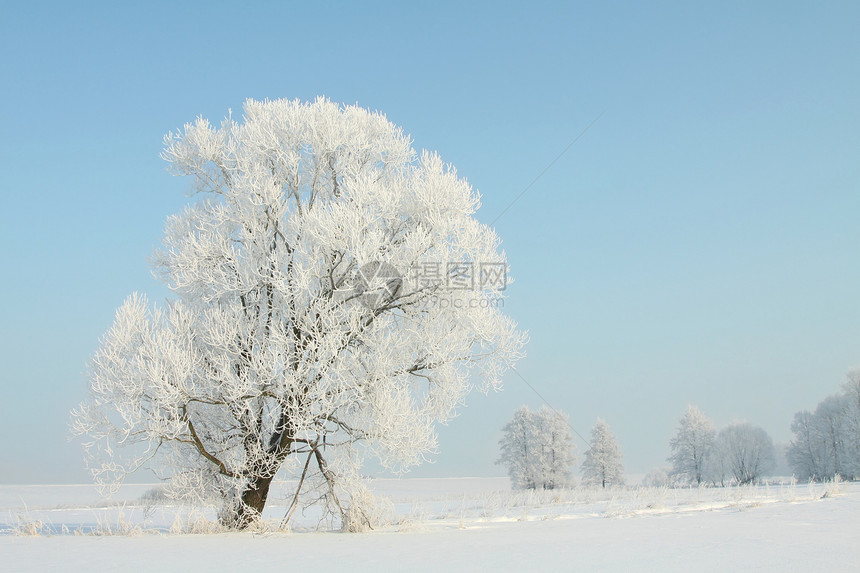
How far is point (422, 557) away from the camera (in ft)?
22.8

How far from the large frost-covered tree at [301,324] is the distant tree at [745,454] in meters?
55.5

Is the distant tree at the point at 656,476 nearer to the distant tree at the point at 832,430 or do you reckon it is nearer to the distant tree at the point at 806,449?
the distant tree at the point at 806,449

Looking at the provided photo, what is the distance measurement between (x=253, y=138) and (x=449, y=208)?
4.82 metres

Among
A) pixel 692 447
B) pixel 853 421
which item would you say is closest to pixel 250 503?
pixel 853 421

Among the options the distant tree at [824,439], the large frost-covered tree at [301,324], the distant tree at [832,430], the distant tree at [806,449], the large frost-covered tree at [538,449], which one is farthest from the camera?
the distant tree at [806,449]

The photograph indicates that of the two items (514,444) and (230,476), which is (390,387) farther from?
(514,444)

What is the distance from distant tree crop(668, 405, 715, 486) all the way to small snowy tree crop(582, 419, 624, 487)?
837cm

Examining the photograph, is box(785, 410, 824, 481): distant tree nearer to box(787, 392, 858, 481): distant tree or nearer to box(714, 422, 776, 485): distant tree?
box(787, 392, 858, 481): distant tree

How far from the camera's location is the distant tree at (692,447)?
190 ft

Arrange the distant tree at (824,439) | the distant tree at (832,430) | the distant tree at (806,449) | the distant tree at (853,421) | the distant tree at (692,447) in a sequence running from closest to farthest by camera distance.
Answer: the distant tree at (853,421)
the distant tree at (824,439)
the distant tree at (832,430)
the distant tree at (806,449)
the distant tree at (692,447)

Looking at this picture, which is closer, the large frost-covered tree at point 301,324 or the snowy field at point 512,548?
the snowy field at point 512,548

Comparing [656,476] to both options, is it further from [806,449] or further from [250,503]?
[250,503]

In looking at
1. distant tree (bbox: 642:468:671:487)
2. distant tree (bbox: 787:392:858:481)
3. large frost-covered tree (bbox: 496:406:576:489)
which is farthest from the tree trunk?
distant tree (bbox: 642:468:671:487)

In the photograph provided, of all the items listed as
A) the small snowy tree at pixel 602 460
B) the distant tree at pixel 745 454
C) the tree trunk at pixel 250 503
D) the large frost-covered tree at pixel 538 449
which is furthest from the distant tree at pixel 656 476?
the tree trunk at pixel 250 503
